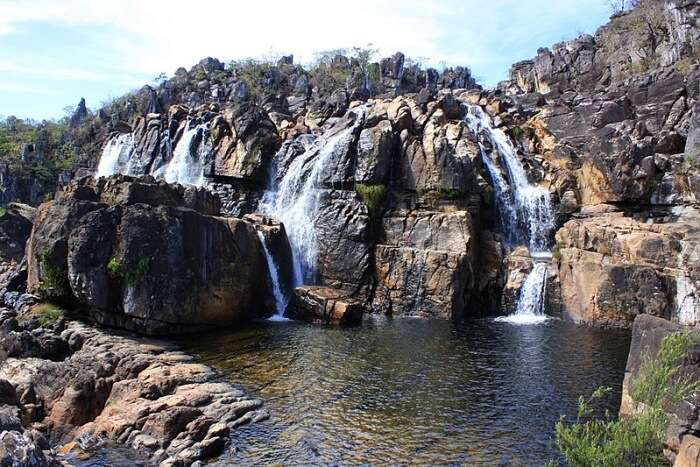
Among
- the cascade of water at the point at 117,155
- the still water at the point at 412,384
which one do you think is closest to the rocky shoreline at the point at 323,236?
the cascade of water at the point at 117,155

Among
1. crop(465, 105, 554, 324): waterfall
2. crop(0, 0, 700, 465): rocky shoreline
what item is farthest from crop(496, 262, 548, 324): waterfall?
crop(0, 0, 700, 465): rocky shoreline

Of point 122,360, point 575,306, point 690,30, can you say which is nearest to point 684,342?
point 122,360

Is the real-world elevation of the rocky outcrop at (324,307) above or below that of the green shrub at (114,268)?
below

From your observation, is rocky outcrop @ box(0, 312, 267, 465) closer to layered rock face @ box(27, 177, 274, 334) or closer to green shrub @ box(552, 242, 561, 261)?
layered rock face @ box(27, 177, 274, 334)

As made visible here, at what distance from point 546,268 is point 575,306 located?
2.41 metres

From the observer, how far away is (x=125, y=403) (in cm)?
1470

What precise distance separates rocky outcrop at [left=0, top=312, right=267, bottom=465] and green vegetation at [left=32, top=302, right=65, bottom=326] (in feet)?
7.90

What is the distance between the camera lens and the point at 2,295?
79.0 feet

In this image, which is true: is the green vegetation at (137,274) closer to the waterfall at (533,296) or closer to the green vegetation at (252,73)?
the waterfall at (533,296)

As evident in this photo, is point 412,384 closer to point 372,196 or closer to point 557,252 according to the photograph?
point 557,252

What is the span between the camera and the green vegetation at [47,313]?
70.0 ft

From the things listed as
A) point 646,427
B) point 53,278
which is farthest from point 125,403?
point 646,427

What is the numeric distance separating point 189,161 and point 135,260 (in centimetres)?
2004

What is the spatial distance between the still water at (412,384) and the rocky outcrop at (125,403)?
0.85 metres
